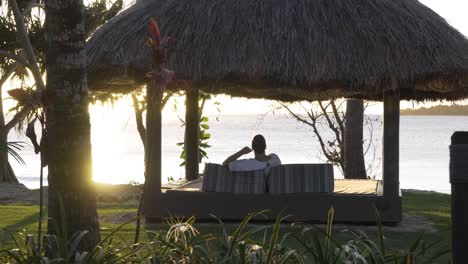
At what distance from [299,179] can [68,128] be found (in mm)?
4086

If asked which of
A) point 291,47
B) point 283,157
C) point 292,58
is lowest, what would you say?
point 283,157

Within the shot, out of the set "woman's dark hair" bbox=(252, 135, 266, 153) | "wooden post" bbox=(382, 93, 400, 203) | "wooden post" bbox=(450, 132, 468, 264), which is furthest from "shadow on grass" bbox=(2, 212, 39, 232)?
"wooden post" bbox=(450, 132, 468, 264)

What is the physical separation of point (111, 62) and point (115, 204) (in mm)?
3707

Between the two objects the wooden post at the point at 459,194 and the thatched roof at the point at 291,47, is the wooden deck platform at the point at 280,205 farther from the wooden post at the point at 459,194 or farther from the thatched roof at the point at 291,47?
the wooden post at the point at 459,194

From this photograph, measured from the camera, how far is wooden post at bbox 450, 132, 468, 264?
2.80 metres

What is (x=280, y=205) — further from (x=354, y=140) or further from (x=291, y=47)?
(x=354, y=140)

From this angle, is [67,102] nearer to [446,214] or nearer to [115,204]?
[446,214]

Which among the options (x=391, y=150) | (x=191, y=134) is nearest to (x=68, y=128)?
(x=391, y=150)

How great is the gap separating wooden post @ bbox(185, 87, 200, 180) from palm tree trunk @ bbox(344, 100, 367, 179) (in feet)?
12.7

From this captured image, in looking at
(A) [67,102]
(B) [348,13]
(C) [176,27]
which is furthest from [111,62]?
(A) [67,102]

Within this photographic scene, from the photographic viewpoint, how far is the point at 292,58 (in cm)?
→ 846

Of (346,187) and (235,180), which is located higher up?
(235,180)

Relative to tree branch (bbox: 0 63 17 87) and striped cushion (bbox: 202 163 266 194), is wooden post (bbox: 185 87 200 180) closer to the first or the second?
striped cushion (bbox: 202 163 266 194)

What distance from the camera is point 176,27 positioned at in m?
8.69
